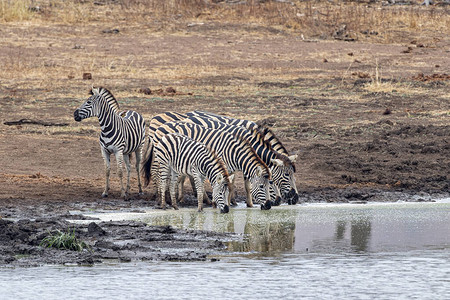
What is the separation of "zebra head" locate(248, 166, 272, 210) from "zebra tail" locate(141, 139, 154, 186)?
74.0 inches

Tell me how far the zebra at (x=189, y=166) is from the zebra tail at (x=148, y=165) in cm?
66

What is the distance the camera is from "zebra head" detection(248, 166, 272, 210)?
11.9 m

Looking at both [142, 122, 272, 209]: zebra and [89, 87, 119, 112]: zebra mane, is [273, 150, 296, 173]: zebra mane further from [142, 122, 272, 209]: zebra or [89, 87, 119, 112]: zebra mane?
[89, 87, 119, 112]: zebra mane

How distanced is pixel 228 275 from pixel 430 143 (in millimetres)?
8950

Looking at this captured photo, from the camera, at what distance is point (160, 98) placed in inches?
774

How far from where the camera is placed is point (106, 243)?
29.5ft

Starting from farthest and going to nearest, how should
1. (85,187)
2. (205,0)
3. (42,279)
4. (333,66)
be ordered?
(205,0)
(333,66)
(85,187)
(42,279)

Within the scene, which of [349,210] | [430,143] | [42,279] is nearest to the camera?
[42,279]

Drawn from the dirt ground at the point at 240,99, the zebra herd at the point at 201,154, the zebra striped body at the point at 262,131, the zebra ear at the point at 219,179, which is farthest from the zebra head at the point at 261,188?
the dirt ground at the point at 240,99

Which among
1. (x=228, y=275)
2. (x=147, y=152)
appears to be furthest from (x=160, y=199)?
(x=228, y=275)

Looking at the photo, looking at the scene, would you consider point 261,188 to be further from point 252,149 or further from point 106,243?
point 106,243

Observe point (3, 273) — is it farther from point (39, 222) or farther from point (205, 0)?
point (205, 0)

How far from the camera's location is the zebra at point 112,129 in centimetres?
1275

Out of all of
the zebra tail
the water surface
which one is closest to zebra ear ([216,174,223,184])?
the water surface
